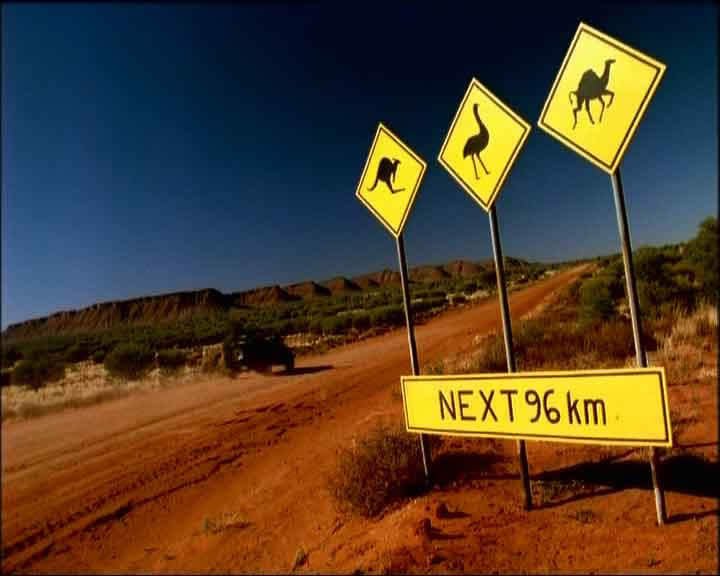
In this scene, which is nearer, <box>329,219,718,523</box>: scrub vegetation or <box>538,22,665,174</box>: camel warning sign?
<box>538,22,665,174</box>: camel warning sign

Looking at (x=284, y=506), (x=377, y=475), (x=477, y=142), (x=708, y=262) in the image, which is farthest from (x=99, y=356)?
(x=708, y=262)

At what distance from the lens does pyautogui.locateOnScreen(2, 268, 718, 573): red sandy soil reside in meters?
3.58

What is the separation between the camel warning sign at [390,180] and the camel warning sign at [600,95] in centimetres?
138

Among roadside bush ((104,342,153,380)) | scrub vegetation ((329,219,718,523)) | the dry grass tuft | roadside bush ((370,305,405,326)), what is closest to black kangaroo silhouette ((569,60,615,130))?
scrub vegetation ((329,219,718,523))

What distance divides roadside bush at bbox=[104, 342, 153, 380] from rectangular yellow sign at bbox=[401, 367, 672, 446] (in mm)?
4097

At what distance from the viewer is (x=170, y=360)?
9086mm

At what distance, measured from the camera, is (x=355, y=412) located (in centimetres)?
815

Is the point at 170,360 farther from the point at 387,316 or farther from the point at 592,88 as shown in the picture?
the point at 387,316

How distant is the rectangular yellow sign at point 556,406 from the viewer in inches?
133

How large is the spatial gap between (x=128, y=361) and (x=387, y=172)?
4322mm

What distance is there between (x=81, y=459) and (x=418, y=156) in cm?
423

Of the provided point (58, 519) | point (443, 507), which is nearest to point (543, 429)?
point (443, 507)

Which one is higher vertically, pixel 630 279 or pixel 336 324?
pixel 630 279

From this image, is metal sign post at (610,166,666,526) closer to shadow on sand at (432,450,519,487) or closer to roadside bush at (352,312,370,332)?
shadow on sand at (432,450,519,487)
